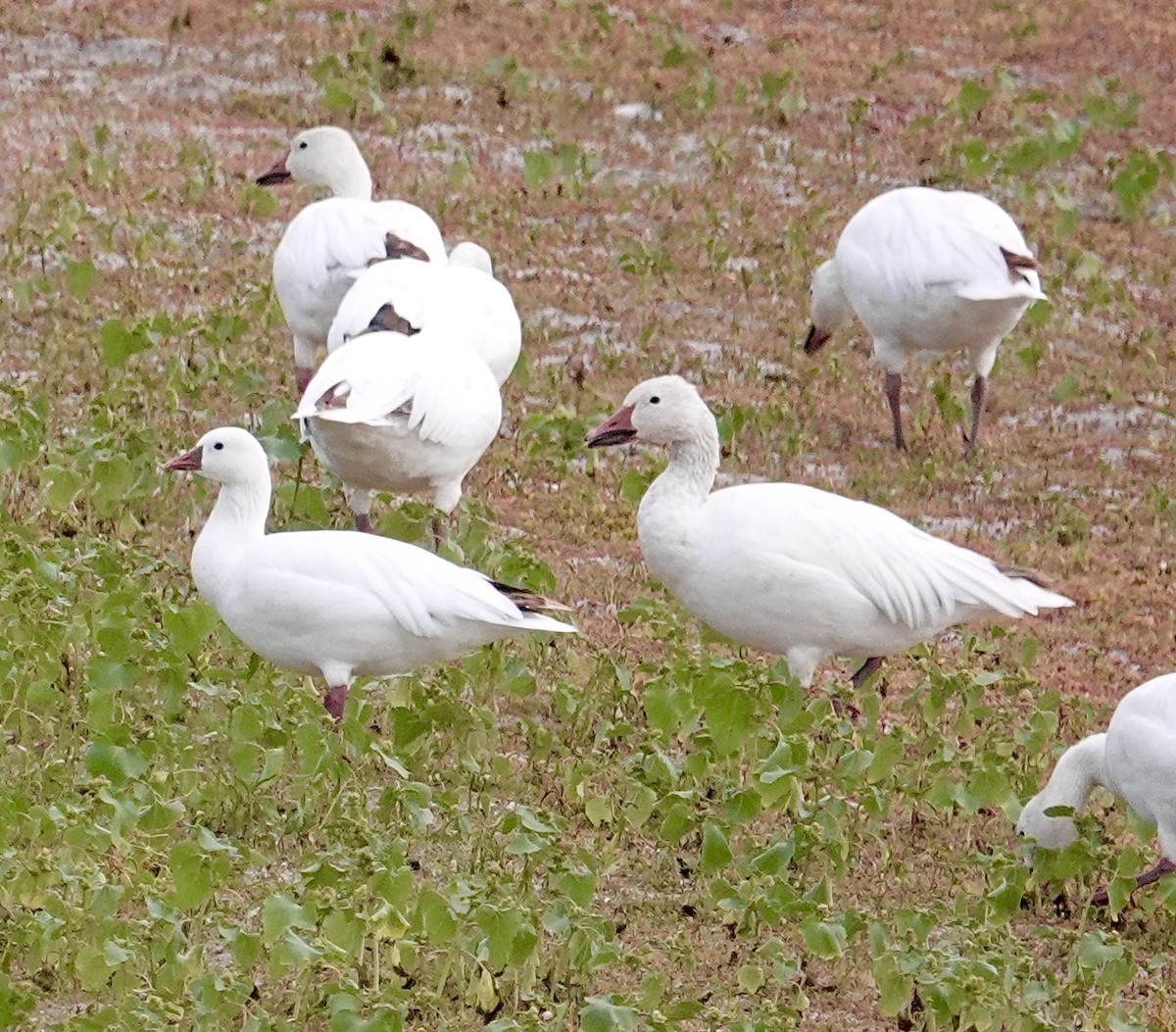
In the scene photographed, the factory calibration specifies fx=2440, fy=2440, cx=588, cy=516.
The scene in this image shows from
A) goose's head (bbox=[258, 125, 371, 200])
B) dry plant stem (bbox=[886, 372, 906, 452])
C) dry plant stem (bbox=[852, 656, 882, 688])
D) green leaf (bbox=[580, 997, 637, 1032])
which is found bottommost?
dry plant stem (bbox=[886, 372, 906, 452])

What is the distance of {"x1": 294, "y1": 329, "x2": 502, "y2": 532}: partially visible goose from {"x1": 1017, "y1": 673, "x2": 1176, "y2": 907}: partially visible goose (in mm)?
2487

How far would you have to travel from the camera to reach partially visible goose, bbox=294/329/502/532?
8.16m

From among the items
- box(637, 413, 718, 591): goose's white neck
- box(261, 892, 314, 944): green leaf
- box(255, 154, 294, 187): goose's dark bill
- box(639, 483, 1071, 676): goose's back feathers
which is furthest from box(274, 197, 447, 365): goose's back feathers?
box(261, 892, 314, 944): green leaf

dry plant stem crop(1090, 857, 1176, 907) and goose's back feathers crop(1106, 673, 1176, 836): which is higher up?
goose's back feathers crop(1106, 673, 1176, 836)

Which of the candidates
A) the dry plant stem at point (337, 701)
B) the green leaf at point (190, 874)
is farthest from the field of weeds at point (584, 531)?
the dry plant stem at point (337, 701)

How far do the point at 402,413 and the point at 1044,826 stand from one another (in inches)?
103

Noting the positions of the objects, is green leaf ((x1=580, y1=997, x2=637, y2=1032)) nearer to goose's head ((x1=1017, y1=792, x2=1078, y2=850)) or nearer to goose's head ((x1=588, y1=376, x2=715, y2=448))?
goose's head ((x1=1017, y1=792, x2=1078, y2=850))

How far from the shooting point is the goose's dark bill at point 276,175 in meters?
12.0

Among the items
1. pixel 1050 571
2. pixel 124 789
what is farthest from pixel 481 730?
pixel 1050 571

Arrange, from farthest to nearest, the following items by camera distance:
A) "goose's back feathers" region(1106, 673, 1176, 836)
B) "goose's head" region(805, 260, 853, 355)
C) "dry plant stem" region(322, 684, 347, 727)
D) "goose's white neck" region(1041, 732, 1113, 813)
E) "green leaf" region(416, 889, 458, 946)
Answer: "goose's head" region(805, 260, 853, 355) < "dry plant stem" region(322, 684, 347, 727) < "goose's white neck" region(1041, 732, 1113, 813) < "goose's back feathers" region(1106, 673, 1176, 836) < "green leaf" region(416, 889, 458, 946)

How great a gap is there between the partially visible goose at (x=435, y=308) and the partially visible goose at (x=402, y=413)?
225mm

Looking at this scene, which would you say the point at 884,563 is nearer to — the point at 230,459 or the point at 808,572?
the point at 808,572

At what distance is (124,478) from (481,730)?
210 centimetres

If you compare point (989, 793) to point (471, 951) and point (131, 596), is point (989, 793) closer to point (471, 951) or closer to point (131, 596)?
point (471, 951)
